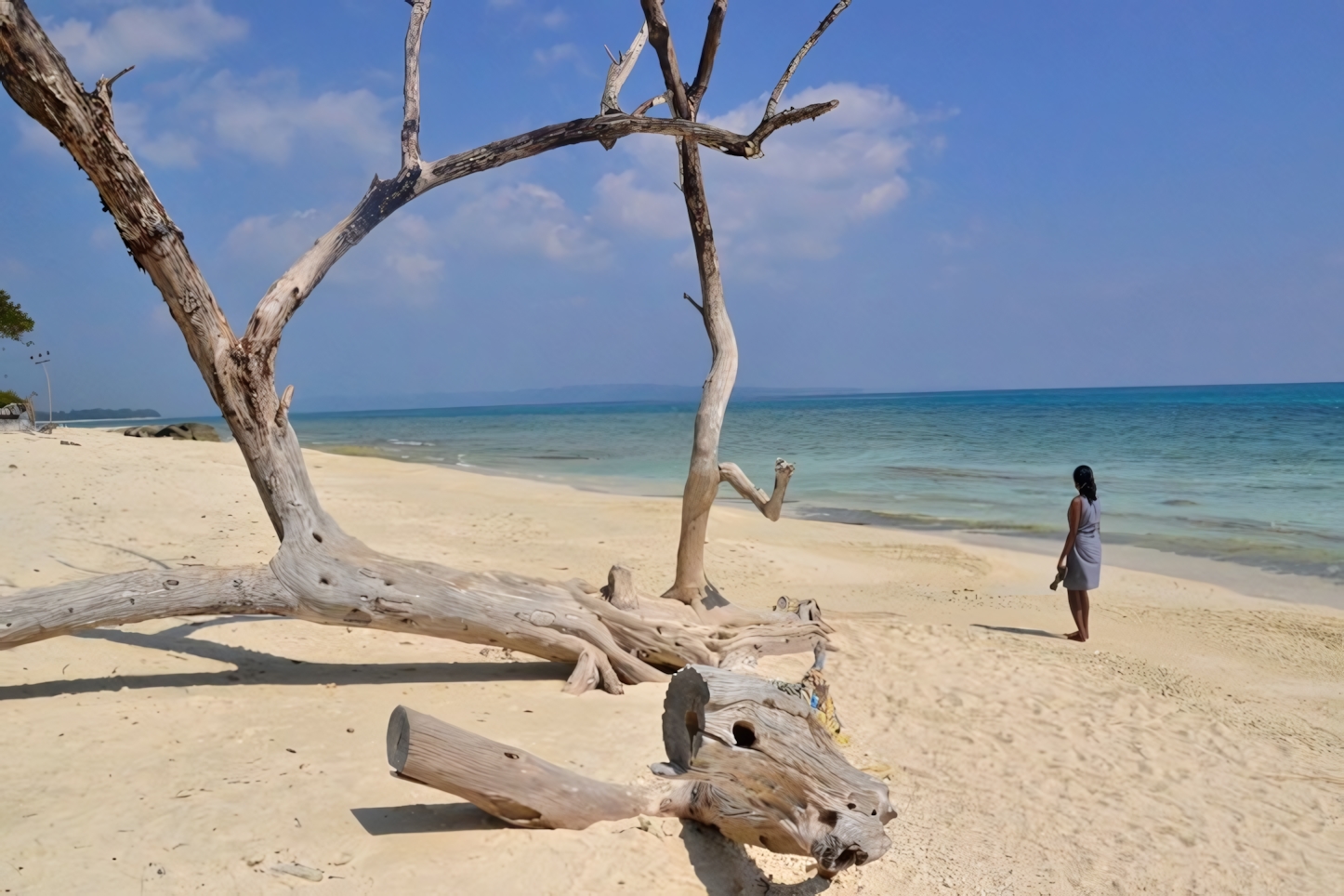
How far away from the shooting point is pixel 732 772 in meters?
3.14

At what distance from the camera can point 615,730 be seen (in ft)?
15.1

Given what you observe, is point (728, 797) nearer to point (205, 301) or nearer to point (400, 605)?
point (400, 605)

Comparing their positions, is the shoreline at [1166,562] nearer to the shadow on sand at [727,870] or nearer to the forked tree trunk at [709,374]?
the forked tree trunk at [709,374]

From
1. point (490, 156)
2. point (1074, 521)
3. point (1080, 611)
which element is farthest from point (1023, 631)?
point (490, 156)

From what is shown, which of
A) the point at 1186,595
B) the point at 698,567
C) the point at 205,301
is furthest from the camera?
the point at 1186,595

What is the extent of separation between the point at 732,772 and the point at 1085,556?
17.6ft

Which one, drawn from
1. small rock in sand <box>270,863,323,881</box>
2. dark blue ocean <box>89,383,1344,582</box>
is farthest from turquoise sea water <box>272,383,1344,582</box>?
small rock in sand <box>270,863,323,881</box>

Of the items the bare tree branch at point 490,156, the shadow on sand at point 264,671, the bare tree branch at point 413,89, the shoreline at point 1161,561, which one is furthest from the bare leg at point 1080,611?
the bare tree branch at point 413,89

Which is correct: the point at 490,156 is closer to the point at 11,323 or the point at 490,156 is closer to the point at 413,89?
the point at 413,89

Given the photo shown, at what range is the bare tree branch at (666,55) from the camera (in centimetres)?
667

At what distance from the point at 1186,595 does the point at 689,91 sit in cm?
722

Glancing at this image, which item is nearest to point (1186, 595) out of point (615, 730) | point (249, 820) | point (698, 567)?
point (698, 567)

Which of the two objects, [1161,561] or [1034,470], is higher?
[1034,470]

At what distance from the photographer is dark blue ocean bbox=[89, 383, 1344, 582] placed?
1373cm
